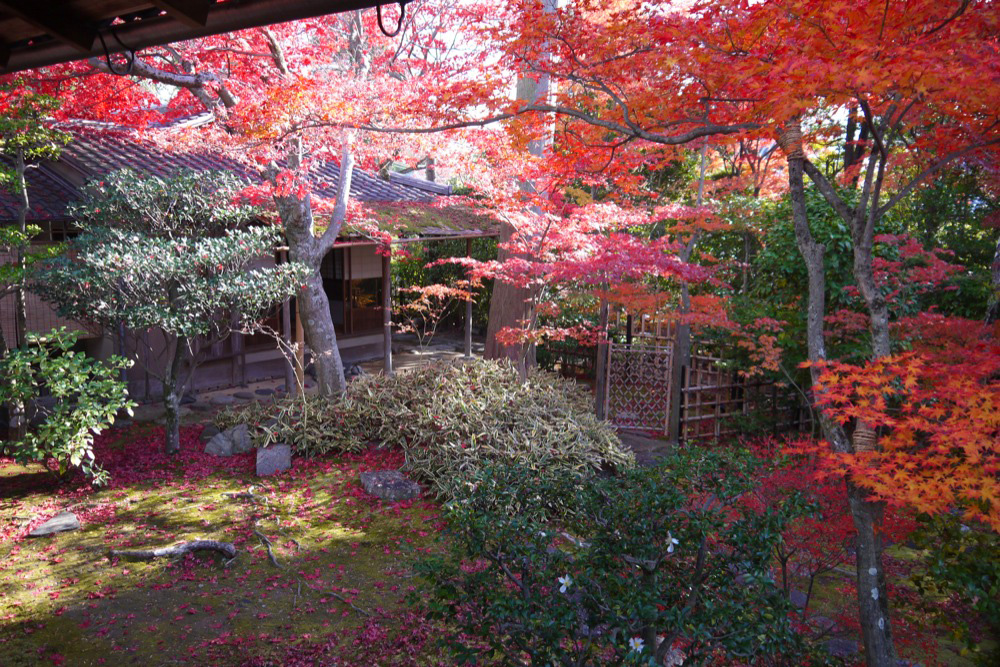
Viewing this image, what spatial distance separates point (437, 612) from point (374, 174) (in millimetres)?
11919

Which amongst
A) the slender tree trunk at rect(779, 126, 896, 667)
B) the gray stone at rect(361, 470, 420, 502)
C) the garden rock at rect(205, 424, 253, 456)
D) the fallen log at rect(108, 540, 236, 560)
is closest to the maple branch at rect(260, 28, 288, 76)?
the garden rock at rect(205, 424, 253, 456)

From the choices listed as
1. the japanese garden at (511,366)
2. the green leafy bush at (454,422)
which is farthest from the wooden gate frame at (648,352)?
the green leafy bush at (454,422)

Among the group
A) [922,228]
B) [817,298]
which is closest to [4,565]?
[817,298]

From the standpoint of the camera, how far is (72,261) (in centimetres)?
722

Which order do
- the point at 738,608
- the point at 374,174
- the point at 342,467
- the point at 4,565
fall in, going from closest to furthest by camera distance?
the point at 738,608, the point at 4,565, the point at 342,467, the point at 374,174

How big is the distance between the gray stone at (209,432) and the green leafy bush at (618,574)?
625cm

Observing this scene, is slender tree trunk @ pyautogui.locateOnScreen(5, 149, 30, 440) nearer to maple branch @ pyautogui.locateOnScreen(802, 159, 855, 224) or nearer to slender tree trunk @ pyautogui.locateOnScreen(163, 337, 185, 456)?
slender tree trunk @ pyautogui.locateOnScreen(163, 337, 185, 456)

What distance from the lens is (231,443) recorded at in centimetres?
851

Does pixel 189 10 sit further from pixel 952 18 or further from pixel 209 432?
pixel 209 432

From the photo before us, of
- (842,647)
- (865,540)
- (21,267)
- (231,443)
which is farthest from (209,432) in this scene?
(865,540)

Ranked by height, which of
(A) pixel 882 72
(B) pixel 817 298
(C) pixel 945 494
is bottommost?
(C) pixel 945 494

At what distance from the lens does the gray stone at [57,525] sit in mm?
→ 6102

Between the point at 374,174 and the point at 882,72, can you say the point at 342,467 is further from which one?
the point at 374,174

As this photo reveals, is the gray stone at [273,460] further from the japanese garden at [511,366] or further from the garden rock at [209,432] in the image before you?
the garden rock at [209,432]
